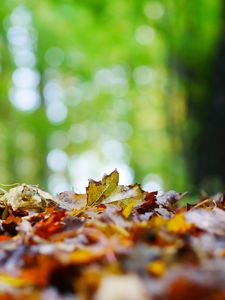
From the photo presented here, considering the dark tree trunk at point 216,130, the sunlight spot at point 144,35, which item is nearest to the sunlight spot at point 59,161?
the sunlight spot at point 144,35

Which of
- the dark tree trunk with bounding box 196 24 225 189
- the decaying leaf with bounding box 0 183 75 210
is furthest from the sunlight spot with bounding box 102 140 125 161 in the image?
the decaying leaf with bounding box 0 183 75 210

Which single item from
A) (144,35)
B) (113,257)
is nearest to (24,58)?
(144,35)

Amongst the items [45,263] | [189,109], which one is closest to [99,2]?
[189,109]

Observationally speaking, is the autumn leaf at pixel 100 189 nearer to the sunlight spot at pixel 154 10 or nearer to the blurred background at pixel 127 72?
the blurred background at pixel 127 72

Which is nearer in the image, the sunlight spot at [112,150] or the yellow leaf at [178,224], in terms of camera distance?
the yellow leaf at [178,224]

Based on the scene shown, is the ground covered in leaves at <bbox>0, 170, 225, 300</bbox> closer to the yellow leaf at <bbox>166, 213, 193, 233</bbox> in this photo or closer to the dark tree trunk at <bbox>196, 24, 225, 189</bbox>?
the yellow leaf at <bbox>166, 213, 193, 233</bbox>
